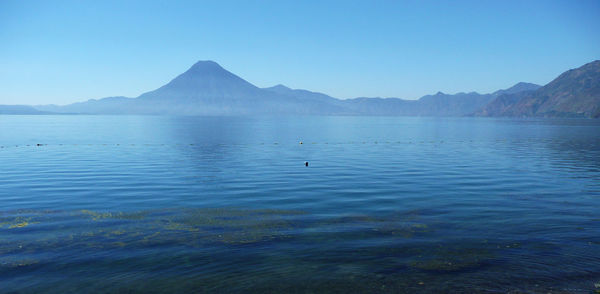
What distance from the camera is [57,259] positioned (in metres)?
17.0

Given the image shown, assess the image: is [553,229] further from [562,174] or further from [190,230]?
[562,174]

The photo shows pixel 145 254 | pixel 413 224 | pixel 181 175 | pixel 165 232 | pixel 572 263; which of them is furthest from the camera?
pixel 181 175

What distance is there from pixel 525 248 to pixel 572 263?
79.9 inches

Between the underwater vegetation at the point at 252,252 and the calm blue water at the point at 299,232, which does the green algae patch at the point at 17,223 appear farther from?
the calm blue water at the point at 299,232

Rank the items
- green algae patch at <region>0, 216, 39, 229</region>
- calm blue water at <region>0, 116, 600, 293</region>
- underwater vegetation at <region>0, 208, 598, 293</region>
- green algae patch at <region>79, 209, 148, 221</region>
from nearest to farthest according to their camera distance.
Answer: underwater vegetation at <region>0, 208, 598, 293</region>, calm blue water at <region>0, 116, 600, 293</region>, green algae patch at <region>0, 216, 39, 229</region>, green algae patch at <region>79, 209, 148, 221</region>

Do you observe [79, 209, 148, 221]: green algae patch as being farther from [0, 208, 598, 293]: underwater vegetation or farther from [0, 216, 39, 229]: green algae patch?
[0, 216, 39, 229]: green algae patch

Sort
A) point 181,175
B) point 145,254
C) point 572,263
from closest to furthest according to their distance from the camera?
point 572,263 < point 145,254 < point 181,175

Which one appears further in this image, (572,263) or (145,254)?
(145,254)

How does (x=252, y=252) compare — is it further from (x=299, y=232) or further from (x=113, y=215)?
(x=113, y=215)

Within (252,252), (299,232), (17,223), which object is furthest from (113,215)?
(299,232)

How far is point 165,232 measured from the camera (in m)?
20.8

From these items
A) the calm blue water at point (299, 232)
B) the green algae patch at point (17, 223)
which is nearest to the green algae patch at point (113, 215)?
the calm blue water at point (299, 232)

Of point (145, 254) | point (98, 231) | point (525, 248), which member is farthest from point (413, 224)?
point (98, 231)

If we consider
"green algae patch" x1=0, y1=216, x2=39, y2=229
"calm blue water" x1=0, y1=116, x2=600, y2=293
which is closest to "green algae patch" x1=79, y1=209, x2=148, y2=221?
"calm blue water" x1=0, y1=116, x2=600, y2=293
